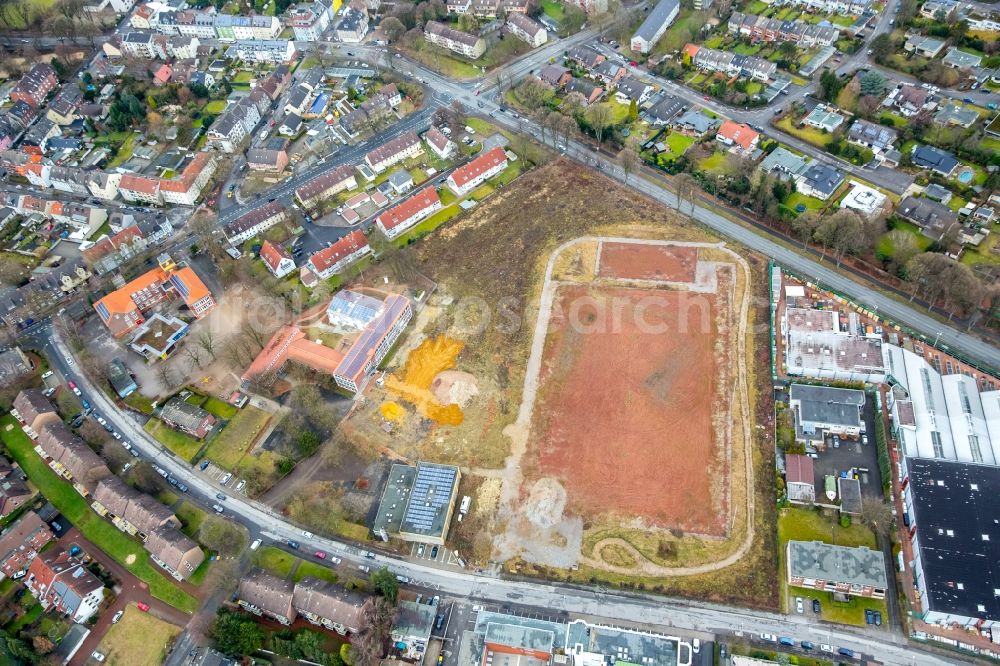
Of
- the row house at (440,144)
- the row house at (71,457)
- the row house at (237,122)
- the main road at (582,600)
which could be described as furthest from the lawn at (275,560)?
the row house at (237,122)

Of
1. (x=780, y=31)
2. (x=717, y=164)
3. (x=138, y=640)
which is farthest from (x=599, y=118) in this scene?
(x=138, y=640)

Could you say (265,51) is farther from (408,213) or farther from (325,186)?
(408,213)

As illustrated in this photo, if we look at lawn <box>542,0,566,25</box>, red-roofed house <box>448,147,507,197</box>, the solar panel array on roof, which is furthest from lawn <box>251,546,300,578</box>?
lawn <box>542,0,566,25</box>

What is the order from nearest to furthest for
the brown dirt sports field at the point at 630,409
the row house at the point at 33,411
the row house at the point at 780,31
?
the brown dirt sports field at the point at 630,409 → the row house at the point at 33,411 → the row house at the point at 780,31

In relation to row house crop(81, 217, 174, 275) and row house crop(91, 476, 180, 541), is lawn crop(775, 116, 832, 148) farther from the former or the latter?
row house crop(91, 476, 180, 541)

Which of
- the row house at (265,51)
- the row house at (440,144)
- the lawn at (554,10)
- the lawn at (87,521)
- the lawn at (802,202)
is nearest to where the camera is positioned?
the lawn at (87,521)

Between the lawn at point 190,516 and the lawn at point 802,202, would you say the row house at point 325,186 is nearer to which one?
the lawn at point 190,516
